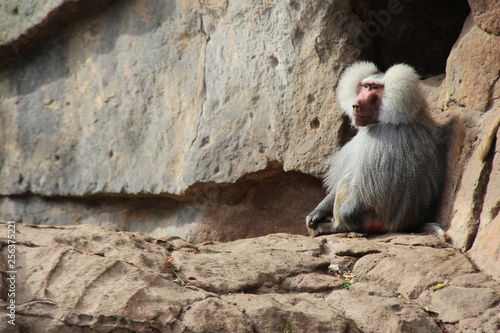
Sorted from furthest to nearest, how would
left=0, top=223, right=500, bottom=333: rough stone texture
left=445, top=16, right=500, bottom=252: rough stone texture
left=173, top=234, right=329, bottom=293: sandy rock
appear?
left=445, top=16, right=500, bottom=252: rough stone texture < left=173, top=234, right=329, bottom=293: sandy rock < left=0, top=223, right=500, bottom=333: rough stone texture

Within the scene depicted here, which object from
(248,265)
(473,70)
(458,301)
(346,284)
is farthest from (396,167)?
(248,265)

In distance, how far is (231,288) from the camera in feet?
11.6

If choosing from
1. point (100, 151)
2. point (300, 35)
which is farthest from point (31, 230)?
point (300, 35)

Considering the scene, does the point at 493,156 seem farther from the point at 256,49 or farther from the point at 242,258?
the point at 256,49

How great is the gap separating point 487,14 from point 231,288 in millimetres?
3148

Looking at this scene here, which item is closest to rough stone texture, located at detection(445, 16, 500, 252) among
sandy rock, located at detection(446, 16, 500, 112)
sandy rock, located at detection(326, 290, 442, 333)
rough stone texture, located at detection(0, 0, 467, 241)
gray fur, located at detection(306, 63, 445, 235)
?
sandy rock, located at detection(446, 16, 500, 112)

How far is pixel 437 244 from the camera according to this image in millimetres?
4312

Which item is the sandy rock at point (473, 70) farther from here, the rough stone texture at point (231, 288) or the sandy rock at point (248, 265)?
the sandy rock at point (248, 265)

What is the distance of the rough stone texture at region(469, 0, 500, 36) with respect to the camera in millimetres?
4551

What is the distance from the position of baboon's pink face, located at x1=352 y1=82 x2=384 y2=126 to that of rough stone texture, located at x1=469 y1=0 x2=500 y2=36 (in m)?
0.98

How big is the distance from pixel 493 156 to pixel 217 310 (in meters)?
2.45

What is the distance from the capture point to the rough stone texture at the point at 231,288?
10.1ft

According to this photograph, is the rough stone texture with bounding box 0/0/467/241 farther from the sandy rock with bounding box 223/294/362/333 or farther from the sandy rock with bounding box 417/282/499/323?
the sandy rock with bounding box 223/294/362/333

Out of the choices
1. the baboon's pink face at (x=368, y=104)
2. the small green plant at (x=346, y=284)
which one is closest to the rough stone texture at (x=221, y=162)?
the small green plant at (x=346, y=284)
